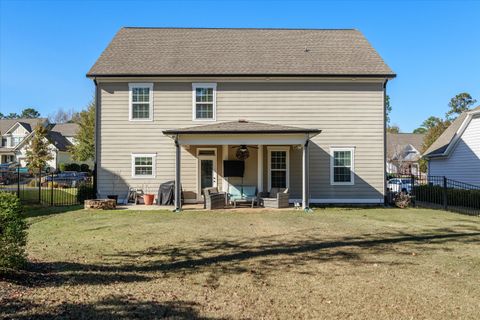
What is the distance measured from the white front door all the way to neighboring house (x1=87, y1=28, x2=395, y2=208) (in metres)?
0.05

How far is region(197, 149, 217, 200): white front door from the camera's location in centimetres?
1736

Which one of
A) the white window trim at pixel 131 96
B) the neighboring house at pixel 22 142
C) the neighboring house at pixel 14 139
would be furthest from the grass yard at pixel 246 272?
the neighboring house at pixel 14 139

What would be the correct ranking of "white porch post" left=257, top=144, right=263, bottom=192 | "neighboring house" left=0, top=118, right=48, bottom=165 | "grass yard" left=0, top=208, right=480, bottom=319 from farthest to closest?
1. "neighboring house" left=0, top=118, right=48, bottom=165
2. "white porch post" left=257, top=144, right=263, bottom=192
3. "grass yard" left=0, top=208, right=480, bottom=319

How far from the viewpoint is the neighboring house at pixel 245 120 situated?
17.2m

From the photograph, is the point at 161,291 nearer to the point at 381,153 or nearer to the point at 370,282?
the point at 370,282

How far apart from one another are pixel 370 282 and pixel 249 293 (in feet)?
6.40

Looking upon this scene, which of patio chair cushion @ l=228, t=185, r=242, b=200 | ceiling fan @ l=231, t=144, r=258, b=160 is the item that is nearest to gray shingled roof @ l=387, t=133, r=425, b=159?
ceiling fan @ l=231, t=144, r=258, b=160

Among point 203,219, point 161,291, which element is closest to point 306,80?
point 203,219

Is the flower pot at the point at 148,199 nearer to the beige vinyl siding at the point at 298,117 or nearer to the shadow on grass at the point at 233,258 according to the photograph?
the beige vinyl siding at the point at 298,117

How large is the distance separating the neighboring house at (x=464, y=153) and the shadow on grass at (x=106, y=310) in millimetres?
20085

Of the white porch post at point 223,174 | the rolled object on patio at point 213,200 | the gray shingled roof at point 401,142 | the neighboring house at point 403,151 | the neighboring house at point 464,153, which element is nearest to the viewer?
the rolled object on patio at point 213,200

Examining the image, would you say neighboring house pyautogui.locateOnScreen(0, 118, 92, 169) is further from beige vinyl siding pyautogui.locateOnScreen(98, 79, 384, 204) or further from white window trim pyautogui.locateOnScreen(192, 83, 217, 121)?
white window trim pyautogui.locateOnScreen(192, 83, 217, 121)

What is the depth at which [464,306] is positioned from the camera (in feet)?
15.4

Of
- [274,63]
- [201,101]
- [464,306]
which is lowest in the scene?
[464,306]
